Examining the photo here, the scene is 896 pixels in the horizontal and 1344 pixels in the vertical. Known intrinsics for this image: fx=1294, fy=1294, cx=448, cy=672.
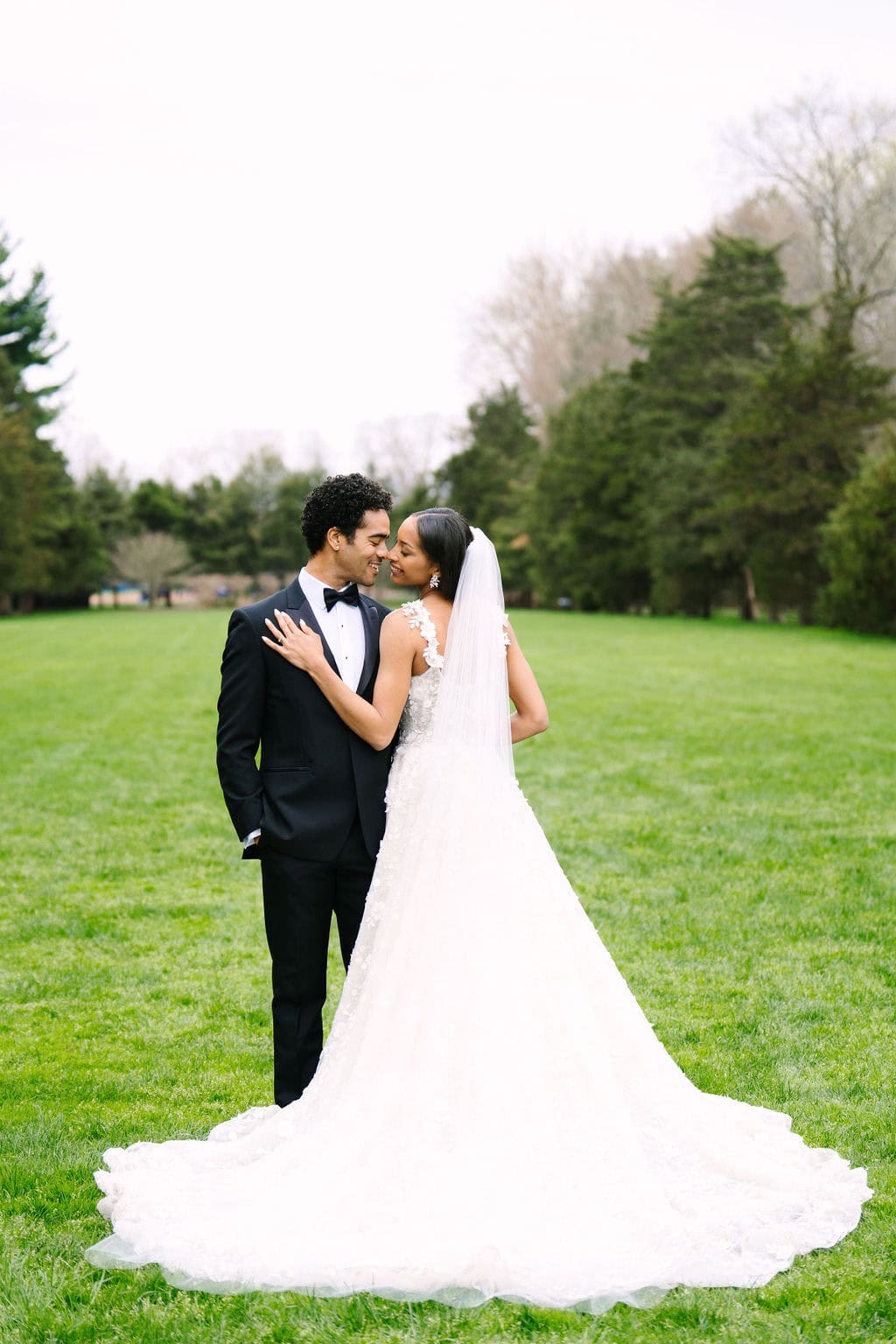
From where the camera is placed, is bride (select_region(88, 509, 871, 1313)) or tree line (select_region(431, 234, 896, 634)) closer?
bride (select_region(88, 509, 871, 1313))

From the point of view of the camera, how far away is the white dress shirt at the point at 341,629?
408 centimetres

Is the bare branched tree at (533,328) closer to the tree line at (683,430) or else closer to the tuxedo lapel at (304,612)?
the tree line at (683,430)

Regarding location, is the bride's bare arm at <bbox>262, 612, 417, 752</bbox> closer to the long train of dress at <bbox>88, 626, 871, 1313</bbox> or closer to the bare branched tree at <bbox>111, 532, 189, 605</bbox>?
the long train of dress at <bbox>88, 626, 871, 1313</bbox>

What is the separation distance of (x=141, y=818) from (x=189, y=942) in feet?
12.3

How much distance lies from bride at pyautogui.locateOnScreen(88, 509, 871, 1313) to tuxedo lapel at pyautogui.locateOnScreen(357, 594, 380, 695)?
15 cm

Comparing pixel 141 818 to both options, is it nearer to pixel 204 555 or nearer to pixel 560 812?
pixel 560 812

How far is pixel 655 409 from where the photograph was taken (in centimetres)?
4734

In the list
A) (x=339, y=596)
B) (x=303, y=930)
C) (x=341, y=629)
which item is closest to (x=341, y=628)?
(x=341, y=629)

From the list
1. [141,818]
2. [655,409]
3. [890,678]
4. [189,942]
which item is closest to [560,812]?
[141,818]

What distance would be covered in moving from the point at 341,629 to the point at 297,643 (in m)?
0.24

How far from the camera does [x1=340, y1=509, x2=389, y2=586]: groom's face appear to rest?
3936 millimetres

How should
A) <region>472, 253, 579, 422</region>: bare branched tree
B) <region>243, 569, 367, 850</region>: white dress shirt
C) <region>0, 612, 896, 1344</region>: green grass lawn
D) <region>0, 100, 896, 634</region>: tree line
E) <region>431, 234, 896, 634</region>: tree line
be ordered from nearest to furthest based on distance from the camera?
<region>0, 612, 896, 1344</region>: green grass lawn → <region>243, 569, 367, 850</region>: white dress shirt → <region>431, 234, 896, 634</region>: tree line → <region>0, 100, 896, 634</region>: tree line → <region>472, 253, 579, 422</region>: bare branched tree

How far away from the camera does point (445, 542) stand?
3.88m

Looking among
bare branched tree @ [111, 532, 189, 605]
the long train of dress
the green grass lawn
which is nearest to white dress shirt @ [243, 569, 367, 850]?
the long train of dress
